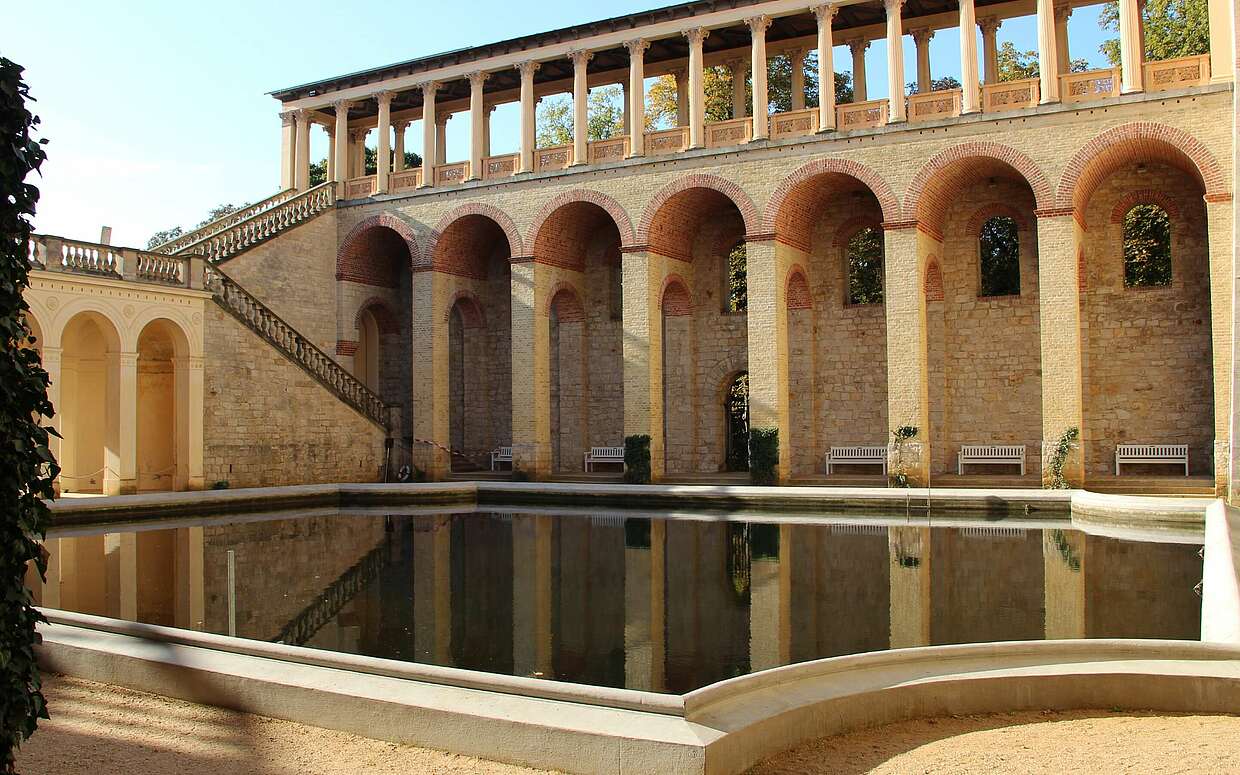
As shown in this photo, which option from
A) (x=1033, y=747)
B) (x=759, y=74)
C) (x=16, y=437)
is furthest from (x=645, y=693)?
(x=759, y=74)

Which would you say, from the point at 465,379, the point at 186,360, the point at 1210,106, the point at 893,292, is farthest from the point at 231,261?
the point at 1210,106

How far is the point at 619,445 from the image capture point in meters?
27.9

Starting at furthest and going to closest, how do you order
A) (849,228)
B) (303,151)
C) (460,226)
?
(303,151), (460,226), (849,228)

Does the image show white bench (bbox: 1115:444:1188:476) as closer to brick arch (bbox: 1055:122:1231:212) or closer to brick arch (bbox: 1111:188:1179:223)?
brick arch (bbox: 1111:188:1179:223)

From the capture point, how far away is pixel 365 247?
28.8m

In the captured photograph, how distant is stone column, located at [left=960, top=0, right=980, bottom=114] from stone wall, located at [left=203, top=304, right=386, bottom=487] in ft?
51.7

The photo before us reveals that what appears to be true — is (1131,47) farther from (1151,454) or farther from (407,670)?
(407,670)

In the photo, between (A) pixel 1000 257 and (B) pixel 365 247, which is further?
(A) pixel 1000 257

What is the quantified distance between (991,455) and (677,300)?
8923 millimetres

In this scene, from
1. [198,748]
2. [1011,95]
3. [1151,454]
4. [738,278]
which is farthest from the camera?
[738,278]

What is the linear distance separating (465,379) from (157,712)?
2380cm

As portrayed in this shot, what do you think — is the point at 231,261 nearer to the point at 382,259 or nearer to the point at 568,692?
the point at 382,259

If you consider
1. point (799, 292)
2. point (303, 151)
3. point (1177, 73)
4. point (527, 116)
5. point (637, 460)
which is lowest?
point (637, 460)

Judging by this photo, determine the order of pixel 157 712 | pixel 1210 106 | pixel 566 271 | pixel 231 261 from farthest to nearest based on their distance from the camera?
pixel 566 271 → pixel 231 261 → pixel 1210 106 → pixel 157 712
